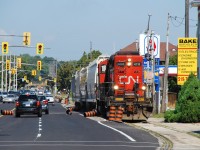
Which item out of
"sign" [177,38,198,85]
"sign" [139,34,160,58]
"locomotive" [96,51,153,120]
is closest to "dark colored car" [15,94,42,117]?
"locomotive" [96,51,153,120]

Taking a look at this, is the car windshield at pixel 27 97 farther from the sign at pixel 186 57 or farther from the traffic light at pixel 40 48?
the sign at pixel 186 57

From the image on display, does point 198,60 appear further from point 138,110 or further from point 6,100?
point 6,100

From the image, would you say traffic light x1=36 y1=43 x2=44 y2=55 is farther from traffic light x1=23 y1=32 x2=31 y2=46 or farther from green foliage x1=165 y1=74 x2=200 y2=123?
green foliage x1=165 y1=74 x2=200 y2=123

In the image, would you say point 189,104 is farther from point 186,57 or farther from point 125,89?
point 186,57

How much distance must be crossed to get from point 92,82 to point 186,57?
10332mm

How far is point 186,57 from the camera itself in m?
48.5

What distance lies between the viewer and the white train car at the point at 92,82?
53688 mm

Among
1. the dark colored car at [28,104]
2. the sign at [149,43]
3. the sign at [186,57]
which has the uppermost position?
the sign at [149,43]

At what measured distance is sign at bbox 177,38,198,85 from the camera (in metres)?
47.7

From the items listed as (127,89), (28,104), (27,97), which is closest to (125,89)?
(127,89)

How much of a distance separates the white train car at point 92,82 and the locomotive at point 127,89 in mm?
6809

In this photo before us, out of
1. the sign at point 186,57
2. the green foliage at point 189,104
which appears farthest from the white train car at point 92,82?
the green foliage at point 189,104

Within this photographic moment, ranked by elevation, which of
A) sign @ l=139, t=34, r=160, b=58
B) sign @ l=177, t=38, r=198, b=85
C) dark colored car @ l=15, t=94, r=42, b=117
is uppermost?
sign @ l=139, t=34, r=160, b=58

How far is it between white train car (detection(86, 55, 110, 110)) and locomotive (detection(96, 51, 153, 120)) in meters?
6.81
